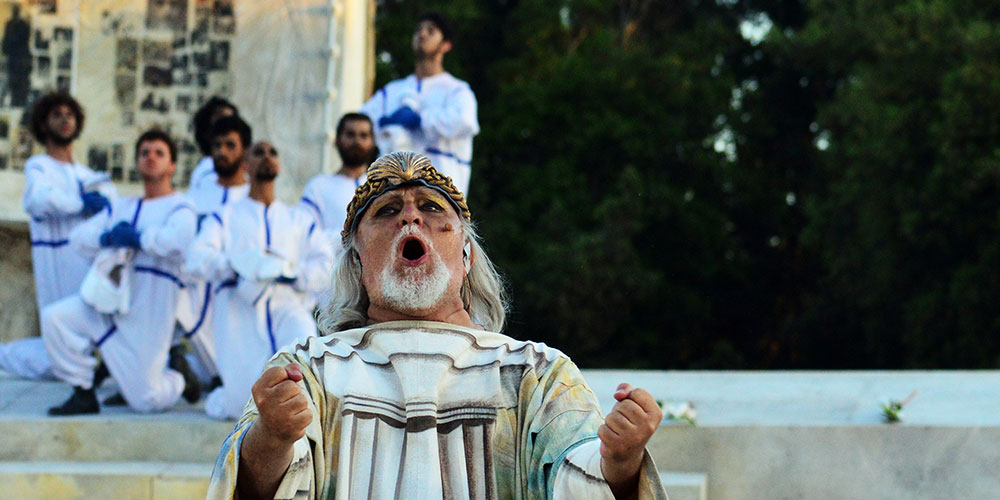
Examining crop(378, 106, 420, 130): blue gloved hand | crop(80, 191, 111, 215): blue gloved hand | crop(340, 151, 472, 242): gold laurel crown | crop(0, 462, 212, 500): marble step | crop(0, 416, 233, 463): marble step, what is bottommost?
crop(0, 462, 212, 500): marble step

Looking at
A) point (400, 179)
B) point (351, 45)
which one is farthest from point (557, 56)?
point (400, 179)

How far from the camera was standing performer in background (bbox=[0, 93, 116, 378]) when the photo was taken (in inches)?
336

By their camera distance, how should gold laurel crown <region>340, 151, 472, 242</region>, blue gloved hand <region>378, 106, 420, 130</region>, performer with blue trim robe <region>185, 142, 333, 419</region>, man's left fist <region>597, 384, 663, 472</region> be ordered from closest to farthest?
man's left fist <region>597, 384, 663, 472</region> < gold laurel crown <region>340, 151, 472, 242</region> < performer with blue trim robe <region>185, 142, 333, 419</region> < blue gloved hand <region>378, 106, 420, 130</region>

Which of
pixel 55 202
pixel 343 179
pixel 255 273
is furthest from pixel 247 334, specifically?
pixel 55 202

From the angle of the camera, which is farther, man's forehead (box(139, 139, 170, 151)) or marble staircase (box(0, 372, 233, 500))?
man's forehead (box(139, 139, 170, 151))

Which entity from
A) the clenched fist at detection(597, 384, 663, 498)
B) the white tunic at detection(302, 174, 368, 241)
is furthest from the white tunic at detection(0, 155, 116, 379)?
the clenched fist at detection(597, 384, 663, 498)

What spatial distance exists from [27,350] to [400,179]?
5991 mm

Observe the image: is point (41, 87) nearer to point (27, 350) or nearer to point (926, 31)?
point (27, 350)

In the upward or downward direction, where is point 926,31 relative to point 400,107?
upward

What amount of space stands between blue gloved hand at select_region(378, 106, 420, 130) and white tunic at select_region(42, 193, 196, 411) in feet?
4.86

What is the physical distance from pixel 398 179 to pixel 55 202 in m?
5.21

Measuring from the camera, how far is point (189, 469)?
7062 millimetres

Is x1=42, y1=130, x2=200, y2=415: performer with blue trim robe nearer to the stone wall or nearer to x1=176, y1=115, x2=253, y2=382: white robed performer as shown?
x1=176, y1=115, x2=253, y2=382: white robed performer

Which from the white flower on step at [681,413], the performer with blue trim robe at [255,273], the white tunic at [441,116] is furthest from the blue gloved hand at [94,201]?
the white flower on step at [681,413]
